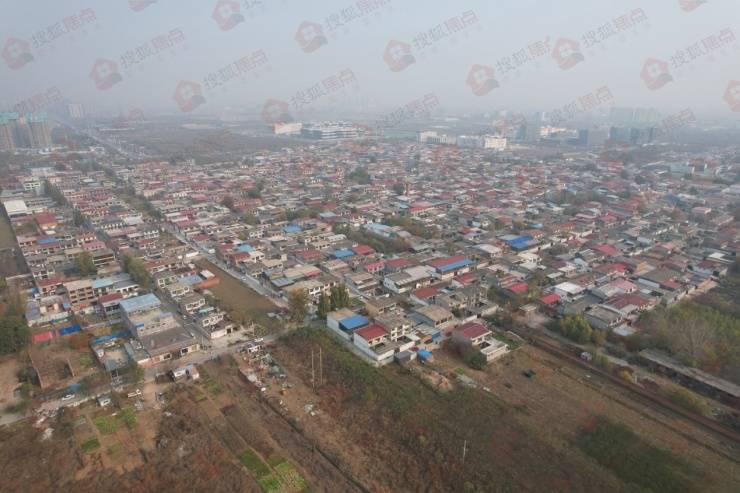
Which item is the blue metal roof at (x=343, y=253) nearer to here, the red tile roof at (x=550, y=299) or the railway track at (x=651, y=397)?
the red tile roof at (x=550, y=299)

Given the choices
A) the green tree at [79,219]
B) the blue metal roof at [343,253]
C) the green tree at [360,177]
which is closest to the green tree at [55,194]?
the green tree at [79,219]

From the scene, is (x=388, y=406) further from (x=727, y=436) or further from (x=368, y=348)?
(x=727, y=436)

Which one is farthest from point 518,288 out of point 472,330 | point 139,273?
point 139,273

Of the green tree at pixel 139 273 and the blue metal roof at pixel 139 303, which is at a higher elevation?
the green tree at pixel 139 273

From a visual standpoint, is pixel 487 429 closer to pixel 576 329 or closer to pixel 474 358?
pixel 474 358

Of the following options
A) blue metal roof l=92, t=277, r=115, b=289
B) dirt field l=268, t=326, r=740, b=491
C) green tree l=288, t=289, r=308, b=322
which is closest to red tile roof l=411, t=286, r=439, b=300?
dirt field l=268, t=326, r=740, b=491
